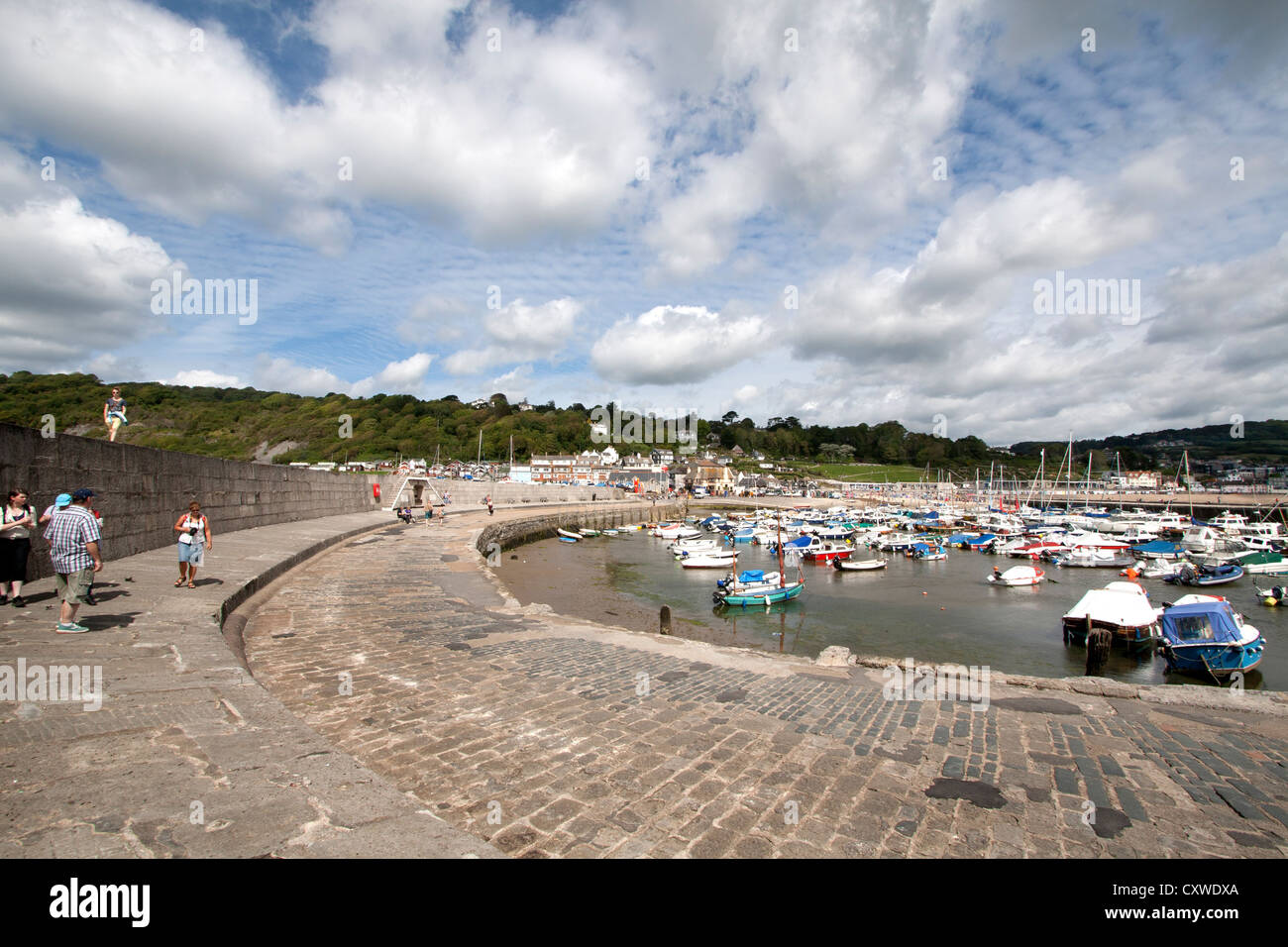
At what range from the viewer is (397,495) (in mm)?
41781

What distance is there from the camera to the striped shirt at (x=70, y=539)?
21.6 feet

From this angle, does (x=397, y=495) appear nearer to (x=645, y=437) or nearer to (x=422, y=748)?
(x=422, y=748)

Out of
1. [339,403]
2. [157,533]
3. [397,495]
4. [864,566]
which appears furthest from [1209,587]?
[339,403]

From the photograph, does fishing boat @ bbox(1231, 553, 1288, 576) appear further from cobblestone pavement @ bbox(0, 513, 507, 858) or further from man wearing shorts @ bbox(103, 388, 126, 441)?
man wearing shorts @ bbox(103, 388, 126, 441)

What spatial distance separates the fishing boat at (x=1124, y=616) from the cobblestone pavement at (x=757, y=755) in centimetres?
1462

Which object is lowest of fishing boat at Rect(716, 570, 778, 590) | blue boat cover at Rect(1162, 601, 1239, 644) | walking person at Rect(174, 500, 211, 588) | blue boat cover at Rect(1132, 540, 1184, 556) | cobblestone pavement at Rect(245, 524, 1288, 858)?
blue boat cover at Rect(1132, 540, 1184, 556)

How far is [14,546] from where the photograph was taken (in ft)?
24.3

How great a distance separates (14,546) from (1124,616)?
2590 centimetres

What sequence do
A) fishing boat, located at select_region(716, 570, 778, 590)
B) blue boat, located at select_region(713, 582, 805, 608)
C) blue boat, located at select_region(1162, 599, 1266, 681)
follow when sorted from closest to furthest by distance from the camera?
blue boat, located at select_region(1162, 599, 1266, 681), blue boat, located at select_region(713, 582, 805, 608), fishing boat, located at select_region(716, 570, 778, 590)

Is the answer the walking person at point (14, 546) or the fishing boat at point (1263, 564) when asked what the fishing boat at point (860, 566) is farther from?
the walking person at point (14, 546)

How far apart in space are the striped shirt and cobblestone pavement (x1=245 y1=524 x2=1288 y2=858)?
6.92 feet

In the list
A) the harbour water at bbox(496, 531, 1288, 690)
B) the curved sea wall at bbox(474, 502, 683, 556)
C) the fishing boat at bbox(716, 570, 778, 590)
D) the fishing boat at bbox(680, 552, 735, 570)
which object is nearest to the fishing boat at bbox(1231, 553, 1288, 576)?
the harbour water at bbox(496, 531, 1288, 690)

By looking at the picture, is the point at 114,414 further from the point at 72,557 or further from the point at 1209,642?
the point at 1209,642

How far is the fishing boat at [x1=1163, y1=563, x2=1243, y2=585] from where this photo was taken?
32469 mm
